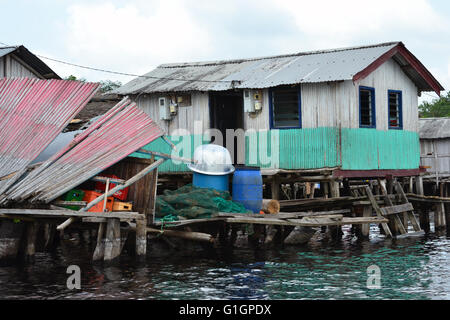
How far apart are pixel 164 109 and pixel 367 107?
274 inches

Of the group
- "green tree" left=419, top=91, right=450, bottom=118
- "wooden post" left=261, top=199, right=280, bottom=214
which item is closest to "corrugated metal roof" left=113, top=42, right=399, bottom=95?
"wooden post" left=261, top=199, right=280, bottom=214

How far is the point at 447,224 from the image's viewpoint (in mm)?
26953

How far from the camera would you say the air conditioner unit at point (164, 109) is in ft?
80.9

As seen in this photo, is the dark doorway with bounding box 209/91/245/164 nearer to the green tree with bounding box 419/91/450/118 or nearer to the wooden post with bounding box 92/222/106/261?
the wooden post with bounding box 92/222/106/261

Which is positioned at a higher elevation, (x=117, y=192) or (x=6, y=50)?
(x=6, y=50)

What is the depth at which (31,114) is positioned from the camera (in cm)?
1850

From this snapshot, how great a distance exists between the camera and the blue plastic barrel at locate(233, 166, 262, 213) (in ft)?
68.0

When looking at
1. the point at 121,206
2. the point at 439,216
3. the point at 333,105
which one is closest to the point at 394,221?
the point at 439,216

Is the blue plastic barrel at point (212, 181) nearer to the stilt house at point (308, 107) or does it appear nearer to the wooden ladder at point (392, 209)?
the stilt house at point (308, 107)

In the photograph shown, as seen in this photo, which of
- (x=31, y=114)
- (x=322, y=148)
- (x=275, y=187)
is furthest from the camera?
(x=275, y=187)

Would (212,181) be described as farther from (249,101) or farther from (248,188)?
(249,101)
